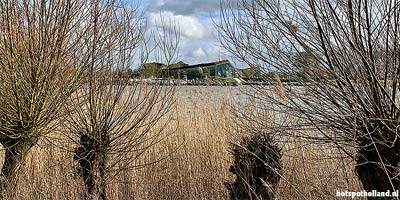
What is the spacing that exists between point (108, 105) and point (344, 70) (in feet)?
6.29

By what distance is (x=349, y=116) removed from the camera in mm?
2236

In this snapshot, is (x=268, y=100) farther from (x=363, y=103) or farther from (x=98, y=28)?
(x=98, y=28)

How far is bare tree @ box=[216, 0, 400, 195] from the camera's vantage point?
2.08 m

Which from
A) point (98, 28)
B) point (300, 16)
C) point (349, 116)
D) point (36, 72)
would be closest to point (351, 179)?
point (349, 116)

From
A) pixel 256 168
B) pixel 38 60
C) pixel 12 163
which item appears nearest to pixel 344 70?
pixel 256 168

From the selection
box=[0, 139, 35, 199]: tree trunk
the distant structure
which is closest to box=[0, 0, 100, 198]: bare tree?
box=[0, 139, 35, 199]: tree trunk

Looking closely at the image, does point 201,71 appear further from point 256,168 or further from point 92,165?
point 92,165

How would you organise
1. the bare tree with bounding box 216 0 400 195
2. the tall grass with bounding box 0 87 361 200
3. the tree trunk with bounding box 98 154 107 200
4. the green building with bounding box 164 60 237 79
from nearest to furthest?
the bare tree with bounding box 216 0 400 195 < the tree trunk with bounding box 98 154 107 200 < the green building with bounding box 164 60 237 79 < the tall grass with bounding box 0 87 361 200

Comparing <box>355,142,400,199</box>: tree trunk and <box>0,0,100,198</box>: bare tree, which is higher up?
<box>0,0,100,198</box>: bare tree

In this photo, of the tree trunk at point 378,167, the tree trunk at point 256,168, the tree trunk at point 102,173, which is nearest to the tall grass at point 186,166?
the tree trunk at point 102,173

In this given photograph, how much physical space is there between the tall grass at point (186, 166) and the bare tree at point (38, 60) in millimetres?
793

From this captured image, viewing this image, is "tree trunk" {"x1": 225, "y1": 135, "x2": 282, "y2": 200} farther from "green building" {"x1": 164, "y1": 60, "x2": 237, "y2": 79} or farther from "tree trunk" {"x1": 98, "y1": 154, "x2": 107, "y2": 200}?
"tree trunk" {"x1": 98, "y1": 154, "x2": 107, "y2": 200}

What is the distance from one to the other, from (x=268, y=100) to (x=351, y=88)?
0.72 m

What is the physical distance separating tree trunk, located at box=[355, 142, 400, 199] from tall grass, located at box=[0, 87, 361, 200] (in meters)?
1.40
